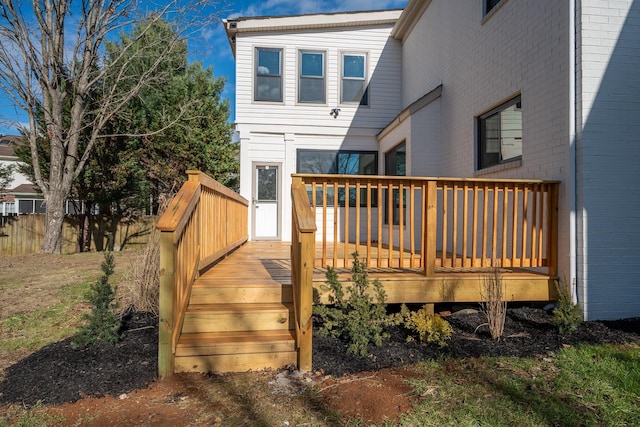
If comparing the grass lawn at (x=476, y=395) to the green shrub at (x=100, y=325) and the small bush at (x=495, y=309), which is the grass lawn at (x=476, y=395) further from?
the green shrub at (x=100, y=325)

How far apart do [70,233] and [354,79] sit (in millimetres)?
9934

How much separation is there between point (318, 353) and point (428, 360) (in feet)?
2.88

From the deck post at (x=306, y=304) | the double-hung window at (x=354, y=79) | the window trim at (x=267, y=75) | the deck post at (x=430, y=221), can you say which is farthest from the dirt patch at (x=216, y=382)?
the double-hung window at (x=354, y=79)

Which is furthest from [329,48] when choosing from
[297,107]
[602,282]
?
[602,282]

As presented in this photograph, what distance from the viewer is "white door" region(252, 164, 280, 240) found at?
8516mm

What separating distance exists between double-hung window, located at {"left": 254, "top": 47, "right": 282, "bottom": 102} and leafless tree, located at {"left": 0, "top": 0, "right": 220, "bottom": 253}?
2.48m

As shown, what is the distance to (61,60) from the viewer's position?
9.60 metres

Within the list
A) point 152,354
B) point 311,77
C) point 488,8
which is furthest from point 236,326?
point 311,77

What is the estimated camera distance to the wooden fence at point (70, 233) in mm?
11305

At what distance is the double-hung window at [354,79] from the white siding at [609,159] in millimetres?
5713

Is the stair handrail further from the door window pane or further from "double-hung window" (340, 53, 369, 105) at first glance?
"double-hung window" (340, 53, 369, 105)

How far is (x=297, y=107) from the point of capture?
8.82 metres

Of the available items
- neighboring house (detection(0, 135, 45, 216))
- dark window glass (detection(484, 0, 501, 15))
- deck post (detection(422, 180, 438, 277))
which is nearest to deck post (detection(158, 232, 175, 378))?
deck post (detection(422, 180, 438, 277))

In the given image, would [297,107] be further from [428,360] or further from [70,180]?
[428,360]
